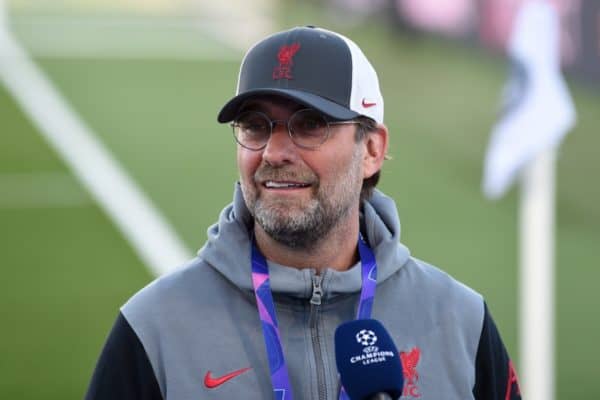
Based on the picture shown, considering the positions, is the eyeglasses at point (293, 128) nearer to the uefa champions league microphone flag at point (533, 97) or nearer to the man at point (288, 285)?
the man at point (288, 285)

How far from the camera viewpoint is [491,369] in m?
3.39

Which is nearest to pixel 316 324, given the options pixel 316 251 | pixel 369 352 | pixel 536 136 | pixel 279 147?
pixel 316 251

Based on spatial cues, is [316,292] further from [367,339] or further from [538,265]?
[538,265]

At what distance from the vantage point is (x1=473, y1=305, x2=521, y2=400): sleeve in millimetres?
3393

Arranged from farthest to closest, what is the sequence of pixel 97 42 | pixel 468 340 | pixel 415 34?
pixel 97 42 < pixel 415 34 < pixel 468 340

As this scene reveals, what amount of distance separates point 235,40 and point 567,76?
10.6 meters

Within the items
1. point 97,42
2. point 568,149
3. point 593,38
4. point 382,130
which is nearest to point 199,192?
point 568,149

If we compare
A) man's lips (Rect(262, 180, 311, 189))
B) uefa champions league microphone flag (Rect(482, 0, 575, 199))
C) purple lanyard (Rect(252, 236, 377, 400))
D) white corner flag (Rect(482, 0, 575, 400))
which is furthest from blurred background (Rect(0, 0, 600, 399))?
man's lips (Rect(262, 180, 311, 189))

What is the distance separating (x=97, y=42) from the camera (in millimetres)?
19812

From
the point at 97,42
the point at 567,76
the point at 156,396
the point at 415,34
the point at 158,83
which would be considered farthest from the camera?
the point at 97,42

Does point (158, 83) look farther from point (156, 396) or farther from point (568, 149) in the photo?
point (156, 396)

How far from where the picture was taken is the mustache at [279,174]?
10.4 ft

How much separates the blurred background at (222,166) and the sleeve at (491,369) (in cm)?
497

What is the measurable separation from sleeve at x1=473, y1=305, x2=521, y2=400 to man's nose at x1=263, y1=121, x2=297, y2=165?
697 mm
